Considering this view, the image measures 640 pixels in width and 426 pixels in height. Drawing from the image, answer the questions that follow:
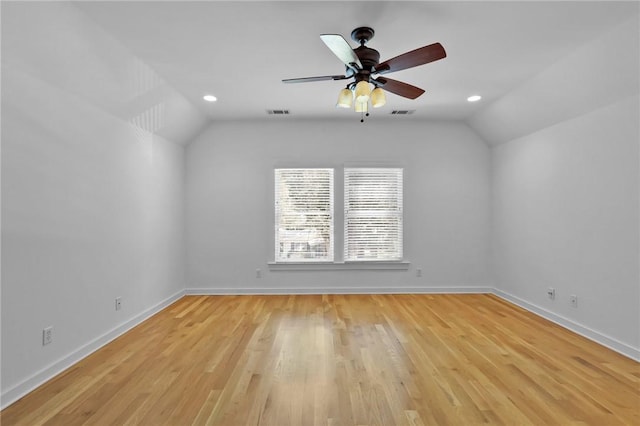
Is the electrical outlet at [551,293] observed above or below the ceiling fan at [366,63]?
below

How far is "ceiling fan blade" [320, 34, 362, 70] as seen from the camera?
6.66ft

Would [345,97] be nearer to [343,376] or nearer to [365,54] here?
[365,54]

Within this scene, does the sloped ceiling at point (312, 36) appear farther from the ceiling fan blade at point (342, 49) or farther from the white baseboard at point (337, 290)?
the white baseboard at point (337, 290)

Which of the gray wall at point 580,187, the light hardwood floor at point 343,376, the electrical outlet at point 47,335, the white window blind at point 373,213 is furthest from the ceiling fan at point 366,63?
the electrical outlet at point 47,335

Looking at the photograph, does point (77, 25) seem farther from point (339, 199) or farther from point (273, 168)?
point (339, 199)

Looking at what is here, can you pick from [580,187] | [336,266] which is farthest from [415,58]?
[336,266]

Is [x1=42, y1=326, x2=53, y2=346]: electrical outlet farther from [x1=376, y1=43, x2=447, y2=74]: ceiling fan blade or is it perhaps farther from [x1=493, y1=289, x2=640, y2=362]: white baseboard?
[x1=493, y1=289, x2=640, y2=362]: white baseboard

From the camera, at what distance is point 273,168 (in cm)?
524

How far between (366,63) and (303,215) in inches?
121

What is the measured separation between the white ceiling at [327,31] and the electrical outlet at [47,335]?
2.52m

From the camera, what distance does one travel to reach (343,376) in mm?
2549

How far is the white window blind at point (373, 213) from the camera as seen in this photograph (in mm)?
5270

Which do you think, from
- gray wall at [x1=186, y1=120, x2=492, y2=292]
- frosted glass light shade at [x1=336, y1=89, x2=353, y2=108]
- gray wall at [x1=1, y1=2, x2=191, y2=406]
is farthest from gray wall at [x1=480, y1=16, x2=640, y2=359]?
gray wall at [x1=1, y1=2, x2=191, y2=406]

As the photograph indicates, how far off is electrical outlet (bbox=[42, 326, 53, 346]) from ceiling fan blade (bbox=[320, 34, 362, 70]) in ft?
10.2
